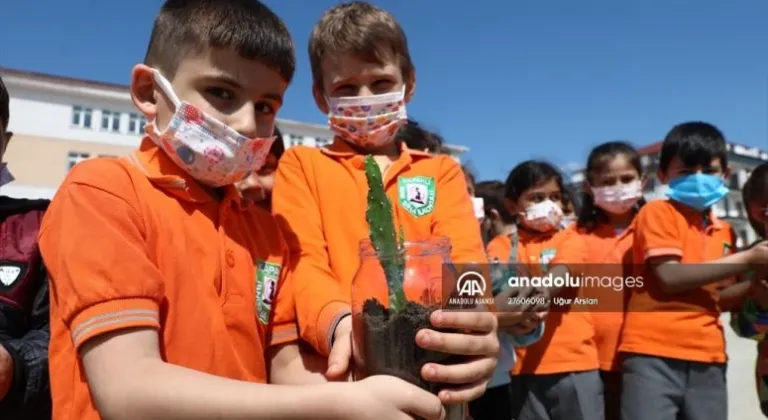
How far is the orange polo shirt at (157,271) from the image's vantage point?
111 centimetres

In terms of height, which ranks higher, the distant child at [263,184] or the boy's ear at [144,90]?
Result: the boy's ear at [144,90]

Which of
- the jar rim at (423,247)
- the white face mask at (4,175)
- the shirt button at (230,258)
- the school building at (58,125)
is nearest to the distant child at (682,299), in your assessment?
the jar rim at (423,247)

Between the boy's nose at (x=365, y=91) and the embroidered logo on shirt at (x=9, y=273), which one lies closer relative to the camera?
the embroidered logo on shirt at (x=9, y=273)

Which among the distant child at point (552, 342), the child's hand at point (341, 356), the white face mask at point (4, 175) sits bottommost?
the distant child at point (552, 342)

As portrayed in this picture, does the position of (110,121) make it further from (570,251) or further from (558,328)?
(558,328)

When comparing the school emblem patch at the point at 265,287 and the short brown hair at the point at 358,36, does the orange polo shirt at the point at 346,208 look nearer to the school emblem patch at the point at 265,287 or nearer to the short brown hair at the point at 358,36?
the school emblem patch at the point at 265,287

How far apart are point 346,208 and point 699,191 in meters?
2.68

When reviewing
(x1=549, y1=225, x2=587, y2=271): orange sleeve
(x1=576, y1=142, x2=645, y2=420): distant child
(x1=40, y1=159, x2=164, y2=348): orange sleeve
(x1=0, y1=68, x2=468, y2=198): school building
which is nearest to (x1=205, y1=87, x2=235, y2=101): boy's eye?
(x1=40, y1=159, x2=164, y2=348): orange sleeve

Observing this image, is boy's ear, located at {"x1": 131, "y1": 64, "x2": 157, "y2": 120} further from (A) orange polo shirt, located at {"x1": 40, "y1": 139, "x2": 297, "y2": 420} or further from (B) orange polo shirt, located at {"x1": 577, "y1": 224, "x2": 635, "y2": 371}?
(B) orange polo shirt, located at {"x1": 577, "y1": 224, "x2": 635, "y2": 371}

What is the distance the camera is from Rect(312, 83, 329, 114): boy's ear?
7.30 ft

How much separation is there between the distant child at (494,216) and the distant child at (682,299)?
1304mm

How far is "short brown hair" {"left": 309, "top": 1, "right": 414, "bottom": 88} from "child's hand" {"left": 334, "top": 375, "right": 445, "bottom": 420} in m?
1.40

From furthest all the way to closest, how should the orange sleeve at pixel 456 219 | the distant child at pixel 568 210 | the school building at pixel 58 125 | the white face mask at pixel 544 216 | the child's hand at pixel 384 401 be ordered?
1. the school building at pixel 58 125
2. the distant child at pixel 568 210
3. the white face mask at pixel 544 216
4. the orange sleeve at pixel 456 219
5. the child's hand at pixel 384 401

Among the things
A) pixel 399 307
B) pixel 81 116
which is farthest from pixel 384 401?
pixel 81 116
